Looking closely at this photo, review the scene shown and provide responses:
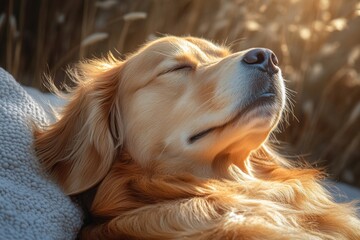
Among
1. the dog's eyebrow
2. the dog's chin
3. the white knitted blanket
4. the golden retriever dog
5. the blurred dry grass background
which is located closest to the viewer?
the white knitted blanket

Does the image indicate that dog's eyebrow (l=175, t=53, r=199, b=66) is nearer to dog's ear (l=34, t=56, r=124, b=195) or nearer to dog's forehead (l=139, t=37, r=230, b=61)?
dog's forehead (l=139, t=37, r=230, b=61)

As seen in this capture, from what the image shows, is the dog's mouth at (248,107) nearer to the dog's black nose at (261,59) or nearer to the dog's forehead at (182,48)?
the dog's black nose at (261,59)

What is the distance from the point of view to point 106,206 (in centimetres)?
250

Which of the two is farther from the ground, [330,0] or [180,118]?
[180,118]

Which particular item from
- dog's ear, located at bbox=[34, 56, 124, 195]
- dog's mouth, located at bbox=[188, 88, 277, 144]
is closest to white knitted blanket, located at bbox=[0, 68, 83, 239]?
dog's ear, located at bbox=[34, 56, 124, 195]

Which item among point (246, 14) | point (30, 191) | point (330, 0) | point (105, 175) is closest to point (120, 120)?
point (105, 175)

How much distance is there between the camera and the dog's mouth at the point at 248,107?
2.53 m

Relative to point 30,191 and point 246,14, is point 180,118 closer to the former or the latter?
point 30,191

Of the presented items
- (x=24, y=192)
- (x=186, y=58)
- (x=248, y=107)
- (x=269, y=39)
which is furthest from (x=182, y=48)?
(x=269, y=39)

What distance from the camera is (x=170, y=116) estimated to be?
8.71ft

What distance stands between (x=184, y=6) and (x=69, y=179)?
286 centimetres

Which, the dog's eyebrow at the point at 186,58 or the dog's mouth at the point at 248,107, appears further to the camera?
the dog's eyebrow at the point at 186,58

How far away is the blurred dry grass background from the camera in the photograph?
193 inches

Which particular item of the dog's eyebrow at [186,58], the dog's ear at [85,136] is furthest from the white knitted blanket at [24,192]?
the dog's eyebrow at [186,58]
